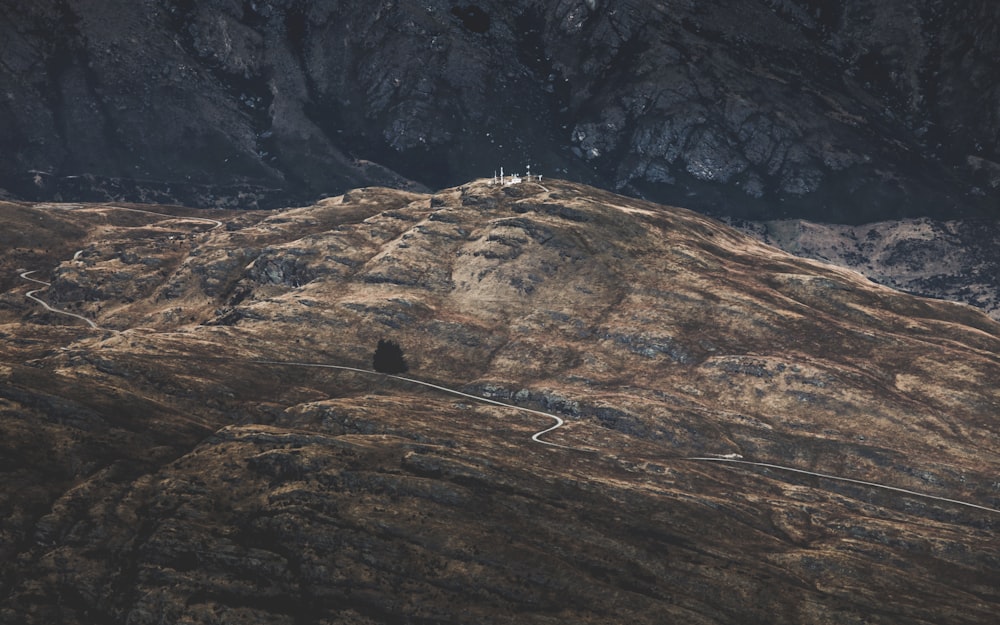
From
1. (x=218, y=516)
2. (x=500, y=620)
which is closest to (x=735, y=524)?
(x=500, y=620)

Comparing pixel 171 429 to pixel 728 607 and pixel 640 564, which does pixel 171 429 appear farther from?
pixel 728 607

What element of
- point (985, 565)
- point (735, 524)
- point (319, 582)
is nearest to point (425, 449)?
point (319, 582)

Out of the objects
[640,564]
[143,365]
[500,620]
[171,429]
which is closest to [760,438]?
[640,564]

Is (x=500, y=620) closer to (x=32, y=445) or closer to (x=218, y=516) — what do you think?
(x=218, y=516)

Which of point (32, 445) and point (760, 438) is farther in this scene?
point (760, 438)

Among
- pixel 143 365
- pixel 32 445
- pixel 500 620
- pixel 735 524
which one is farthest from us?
pixel 143 365

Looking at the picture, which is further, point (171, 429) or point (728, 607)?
point (171, 429)

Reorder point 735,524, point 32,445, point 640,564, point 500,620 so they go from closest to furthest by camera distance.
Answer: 1. point 500,620
2. point 640,564
3. point 32,445
4. point 735,524

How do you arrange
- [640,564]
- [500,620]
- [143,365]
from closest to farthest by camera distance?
1. [500,620]
2. [640,564]
3. [143,365]

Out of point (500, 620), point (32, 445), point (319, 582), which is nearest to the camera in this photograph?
point (500, 620)
